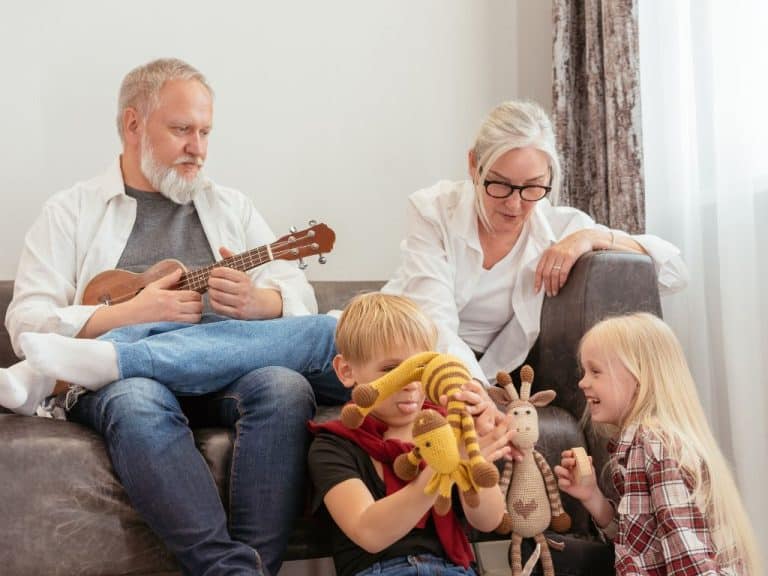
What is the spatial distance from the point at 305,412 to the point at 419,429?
52cm

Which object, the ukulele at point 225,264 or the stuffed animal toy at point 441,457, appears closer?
the stuffed animal toy at point 441,457

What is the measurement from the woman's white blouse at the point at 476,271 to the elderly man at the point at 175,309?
0.96ft

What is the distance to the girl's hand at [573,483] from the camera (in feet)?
5.20

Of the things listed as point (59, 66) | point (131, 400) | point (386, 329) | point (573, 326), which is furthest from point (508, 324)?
point (59, 66)

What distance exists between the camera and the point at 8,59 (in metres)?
2.58

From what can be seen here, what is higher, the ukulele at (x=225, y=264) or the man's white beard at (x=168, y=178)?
the man's white beard at (x=168, y=178)

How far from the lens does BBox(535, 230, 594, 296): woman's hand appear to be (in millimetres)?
1961

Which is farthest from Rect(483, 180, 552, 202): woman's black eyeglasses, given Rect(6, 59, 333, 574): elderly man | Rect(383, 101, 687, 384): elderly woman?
Rect(6, 59, 333, 574): elderly man

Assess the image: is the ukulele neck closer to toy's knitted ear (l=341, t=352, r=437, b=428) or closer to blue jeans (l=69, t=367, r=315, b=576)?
blue jeans (l=69, t=367, r=315, b=576)

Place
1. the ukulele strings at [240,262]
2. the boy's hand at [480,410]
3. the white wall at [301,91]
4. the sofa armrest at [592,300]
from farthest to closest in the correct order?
1. the white wall at [301,91]
2. the ukulele strings at [240,262]
3. the sofa armrest at [592,300]
4. the boy's hand at [480,410]

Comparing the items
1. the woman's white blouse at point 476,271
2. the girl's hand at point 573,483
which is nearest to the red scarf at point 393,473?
the girl's hand at point 573,483

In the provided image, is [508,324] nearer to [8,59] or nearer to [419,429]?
[419,429]

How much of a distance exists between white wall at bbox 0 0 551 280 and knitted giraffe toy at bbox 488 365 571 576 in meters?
1.37

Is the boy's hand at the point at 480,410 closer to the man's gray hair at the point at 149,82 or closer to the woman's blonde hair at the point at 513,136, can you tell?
the woman's blonde hair at the point at 513,136
